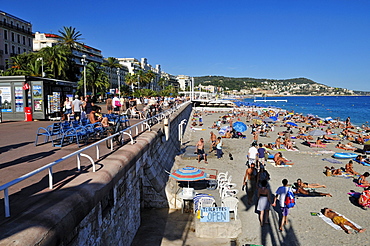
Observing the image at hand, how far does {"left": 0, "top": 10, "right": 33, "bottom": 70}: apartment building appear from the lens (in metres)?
52.2

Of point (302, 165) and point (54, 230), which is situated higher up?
point (54, 230)

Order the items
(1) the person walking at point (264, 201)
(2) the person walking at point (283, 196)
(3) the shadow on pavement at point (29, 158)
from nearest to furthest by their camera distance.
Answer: (3) the shadow on pavement at point (29, 158), (1) the person walking at point (264, 201), (2) the person walking at point (283, 196)

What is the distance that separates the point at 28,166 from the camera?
6.11 metres

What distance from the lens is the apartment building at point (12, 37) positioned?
5222 cm

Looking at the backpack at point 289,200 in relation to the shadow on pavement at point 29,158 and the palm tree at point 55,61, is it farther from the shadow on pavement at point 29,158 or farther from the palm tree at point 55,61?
the palm tree at point 55,61

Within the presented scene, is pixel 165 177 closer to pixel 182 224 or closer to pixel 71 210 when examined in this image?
pixel 182 224

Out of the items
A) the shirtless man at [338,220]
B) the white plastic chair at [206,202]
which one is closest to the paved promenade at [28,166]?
the white plastic chair at [206,202]

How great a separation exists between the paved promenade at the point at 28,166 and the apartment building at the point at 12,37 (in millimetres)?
51742

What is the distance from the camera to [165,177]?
1238cm

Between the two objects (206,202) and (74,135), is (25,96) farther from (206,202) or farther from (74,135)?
(206,202)

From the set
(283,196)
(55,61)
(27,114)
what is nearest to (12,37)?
(55,61)

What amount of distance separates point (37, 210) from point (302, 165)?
1720 cm

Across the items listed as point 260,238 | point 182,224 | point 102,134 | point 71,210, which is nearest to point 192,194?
point 182,224

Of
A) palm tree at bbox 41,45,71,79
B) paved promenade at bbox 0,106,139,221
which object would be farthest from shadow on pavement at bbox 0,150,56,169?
palm tree at bbox 41,45,71,79
